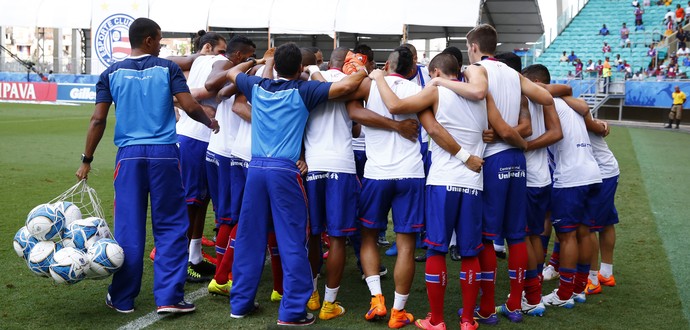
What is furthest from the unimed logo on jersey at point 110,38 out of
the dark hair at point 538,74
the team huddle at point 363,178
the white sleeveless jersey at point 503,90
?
the white sleeveless jersey at point 503,90

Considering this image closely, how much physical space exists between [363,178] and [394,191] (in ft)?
1.09

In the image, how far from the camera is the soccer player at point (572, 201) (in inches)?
239

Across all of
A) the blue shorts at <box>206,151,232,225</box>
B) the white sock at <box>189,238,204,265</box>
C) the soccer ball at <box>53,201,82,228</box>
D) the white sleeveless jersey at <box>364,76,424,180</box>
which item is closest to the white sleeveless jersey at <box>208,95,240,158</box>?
the blue shorts at <box>206,151,232,225</box>

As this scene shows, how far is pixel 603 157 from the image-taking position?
21.6 ft

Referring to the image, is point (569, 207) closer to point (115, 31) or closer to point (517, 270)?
point (517, 270)

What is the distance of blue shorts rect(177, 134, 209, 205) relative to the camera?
7.00m

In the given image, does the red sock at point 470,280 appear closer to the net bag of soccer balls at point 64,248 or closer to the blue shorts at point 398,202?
the blue shorts at point 398,202

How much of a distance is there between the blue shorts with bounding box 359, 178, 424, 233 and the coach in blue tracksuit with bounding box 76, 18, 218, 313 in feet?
→ 5.03

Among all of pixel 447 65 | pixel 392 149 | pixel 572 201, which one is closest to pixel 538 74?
pixel 572 201

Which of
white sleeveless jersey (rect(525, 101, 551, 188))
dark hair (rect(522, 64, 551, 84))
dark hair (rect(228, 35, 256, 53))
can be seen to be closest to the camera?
white sleeveless jersey (rect(525, 101, 551, 188))

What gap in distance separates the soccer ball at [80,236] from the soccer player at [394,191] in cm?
206

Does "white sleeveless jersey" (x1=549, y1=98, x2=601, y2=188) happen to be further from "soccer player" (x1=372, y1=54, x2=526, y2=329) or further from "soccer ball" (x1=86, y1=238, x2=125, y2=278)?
"soccer ball" (x1=86, y1=238, x2=125, y2=278)

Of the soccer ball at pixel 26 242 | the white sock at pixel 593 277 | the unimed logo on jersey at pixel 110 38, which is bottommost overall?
the white sock at pixel 593 277

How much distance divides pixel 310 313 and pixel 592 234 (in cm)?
257
